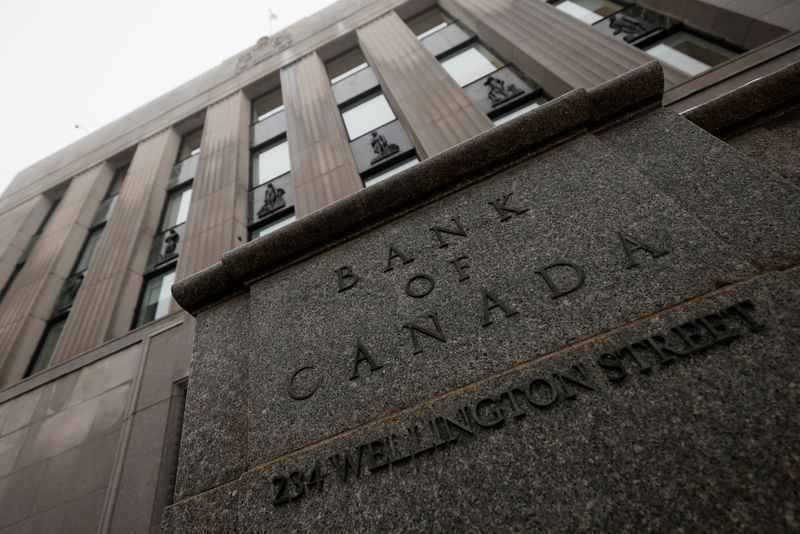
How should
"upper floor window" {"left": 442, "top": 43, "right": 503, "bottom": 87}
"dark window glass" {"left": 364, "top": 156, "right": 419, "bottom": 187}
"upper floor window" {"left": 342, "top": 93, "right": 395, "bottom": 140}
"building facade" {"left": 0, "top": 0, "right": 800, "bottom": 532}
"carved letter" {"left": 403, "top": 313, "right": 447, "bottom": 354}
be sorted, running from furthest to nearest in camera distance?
1. "upper floor window" {"left": 342, "top": 93, "right": 395, "bottom": 140}
2. "upper floor window" {"left": 442, "top": 43, "right": 503, "bottom": 87}
3. "dark window glass" {"left": 364, "top": 156, "right": 419, "bottom": 187}
4. "building facade" {"left": 0, "top": 0, "right": 800, "bottom": 532}
5. "carved letter" {"left": 403, "top": 313, "right": 447, "bottom": 354}

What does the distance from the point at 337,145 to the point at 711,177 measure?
341 inches

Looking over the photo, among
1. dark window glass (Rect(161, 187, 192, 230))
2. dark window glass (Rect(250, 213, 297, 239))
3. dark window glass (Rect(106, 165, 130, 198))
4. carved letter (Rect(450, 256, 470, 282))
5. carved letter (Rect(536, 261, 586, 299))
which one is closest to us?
carved letter (Rect(536, 261, 586, 299))

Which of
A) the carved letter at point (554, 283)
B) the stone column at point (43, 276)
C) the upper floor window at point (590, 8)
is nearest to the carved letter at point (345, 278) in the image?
the carved letter at point (554, 283)

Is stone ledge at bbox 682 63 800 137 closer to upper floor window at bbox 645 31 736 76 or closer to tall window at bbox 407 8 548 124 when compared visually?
upper floor window at bbox 645 31 736 76

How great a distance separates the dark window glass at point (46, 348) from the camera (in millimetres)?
9383

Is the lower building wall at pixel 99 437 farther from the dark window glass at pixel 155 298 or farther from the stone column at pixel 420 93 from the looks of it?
the stone column at pixel 420 93

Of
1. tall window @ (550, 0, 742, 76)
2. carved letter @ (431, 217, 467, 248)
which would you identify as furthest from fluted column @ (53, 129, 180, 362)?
→ tall window @ (550, 0, 742, 76)

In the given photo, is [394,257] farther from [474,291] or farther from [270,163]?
[270,163]

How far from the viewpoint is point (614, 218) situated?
2988 mm

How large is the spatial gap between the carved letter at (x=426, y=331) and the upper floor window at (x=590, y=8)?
1165cm

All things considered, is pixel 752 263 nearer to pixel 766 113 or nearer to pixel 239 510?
pixel 766 113

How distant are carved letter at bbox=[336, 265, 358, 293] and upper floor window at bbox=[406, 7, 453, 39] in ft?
46.2

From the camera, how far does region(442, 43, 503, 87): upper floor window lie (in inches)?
446

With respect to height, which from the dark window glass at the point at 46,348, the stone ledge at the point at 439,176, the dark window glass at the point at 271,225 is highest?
the dark window glass at the point at 271,225
